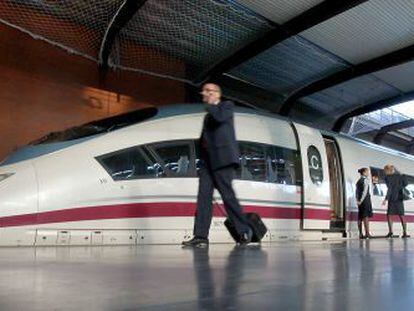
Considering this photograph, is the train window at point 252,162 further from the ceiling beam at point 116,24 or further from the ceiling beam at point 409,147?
the ceiling beam at point 409,147

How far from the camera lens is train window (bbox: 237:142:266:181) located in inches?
358

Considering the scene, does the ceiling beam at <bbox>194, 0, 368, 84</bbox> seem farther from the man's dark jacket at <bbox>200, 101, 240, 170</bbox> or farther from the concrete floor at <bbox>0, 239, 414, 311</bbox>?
the concrete floor at <bbox>0, 239, 414, 311</bbox>

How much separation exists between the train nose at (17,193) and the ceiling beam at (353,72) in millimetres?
11195

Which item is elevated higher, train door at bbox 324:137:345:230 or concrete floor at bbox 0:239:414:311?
train door at bbox 324:137:345:230

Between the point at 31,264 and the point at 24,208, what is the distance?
9.94ft

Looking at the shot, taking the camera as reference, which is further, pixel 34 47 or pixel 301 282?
pixel 34 47

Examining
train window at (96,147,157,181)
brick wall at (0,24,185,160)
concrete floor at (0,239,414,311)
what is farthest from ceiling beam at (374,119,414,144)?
Result: concrete floor at (0,239,414,311)

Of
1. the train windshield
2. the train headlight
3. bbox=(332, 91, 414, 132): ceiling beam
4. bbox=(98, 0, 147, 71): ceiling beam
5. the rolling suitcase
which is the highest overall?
bbox=(98, 0, 147, 71): ceiling beam

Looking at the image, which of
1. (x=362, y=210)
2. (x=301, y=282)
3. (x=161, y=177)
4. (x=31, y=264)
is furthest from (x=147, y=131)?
(x=362, y=210)

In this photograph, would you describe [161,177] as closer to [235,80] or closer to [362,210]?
[362,210]

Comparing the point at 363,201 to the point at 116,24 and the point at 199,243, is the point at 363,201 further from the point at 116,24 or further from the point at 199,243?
the point at 199,243

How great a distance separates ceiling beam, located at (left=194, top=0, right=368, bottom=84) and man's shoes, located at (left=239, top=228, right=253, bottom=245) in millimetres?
6775

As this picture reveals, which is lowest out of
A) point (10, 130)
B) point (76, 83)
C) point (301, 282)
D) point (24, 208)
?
point (301, 282)

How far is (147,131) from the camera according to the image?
7.92m
